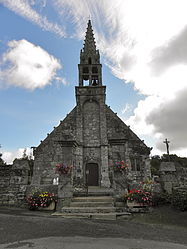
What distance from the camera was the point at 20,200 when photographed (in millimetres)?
8758

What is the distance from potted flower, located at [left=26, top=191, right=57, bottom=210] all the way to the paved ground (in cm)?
260

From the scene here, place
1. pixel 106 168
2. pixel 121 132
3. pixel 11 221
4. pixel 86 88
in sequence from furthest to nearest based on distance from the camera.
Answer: pixel 86 88
pixel 121 132
pixel 106 168
pixel 11 221

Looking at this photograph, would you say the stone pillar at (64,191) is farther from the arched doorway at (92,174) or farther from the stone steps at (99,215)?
the arched doorway at (92,174)

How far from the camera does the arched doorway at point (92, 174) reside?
15.2m

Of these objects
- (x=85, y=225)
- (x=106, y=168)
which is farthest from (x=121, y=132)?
(x=85, y=225)

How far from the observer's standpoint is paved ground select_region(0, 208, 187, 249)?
11.8 ft

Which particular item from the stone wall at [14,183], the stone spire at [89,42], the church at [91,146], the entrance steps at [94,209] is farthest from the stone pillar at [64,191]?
the stone spire at [89,42]

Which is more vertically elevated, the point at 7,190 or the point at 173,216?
the point at 7,190

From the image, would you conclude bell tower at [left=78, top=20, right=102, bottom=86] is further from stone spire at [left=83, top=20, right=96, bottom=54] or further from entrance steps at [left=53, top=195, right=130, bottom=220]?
entrance steps at [left=53, top=195, right=130, bottom=220]

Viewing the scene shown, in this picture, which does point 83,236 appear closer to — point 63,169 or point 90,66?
point 63,169

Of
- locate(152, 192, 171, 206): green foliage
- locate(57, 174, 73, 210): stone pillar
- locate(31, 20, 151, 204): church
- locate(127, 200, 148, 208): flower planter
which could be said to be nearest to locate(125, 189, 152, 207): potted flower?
locate(127, 200, 148, 208): flower planter

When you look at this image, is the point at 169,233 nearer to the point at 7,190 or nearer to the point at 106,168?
the point at 7,190

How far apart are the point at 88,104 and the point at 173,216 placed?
13.6 m

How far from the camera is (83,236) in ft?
13.5
